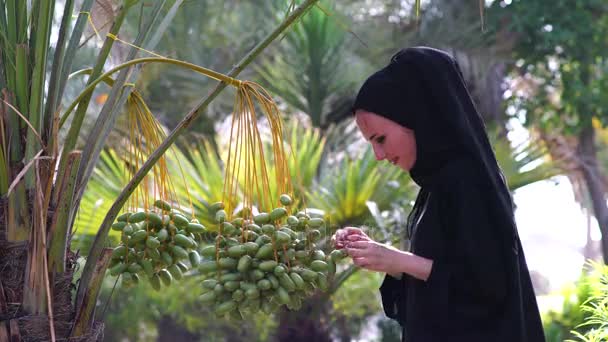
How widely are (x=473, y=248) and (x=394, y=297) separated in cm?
35

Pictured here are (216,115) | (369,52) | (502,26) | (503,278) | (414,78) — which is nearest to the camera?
(503,278)

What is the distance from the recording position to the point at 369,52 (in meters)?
6.63

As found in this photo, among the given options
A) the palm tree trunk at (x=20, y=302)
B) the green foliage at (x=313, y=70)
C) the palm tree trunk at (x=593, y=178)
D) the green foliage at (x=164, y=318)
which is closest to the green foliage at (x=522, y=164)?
the green foliage at (x=313, y=70)

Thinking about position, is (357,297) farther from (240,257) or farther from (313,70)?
(240,257)

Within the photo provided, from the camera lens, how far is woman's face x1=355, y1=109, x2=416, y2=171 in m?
1.88

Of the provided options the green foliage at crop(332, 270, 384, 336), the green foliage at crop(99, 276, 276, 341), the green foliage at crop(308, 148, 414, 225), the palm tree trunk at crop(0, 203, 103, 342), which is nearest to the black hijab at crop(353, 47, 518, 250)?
the palm tree trunk at crop(0, 203, 103, 342)

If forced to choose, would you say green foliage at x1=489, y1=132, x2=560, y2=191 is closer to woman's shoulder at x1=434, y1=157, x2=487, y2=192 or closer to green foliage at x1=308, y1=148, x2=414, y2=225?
green foliage at x1=308, y1=148, x2=414, y2=225

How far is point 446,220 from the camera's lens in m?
1.82

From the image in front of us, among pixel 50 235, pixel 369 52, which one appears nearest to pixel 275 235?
pixel 50 235

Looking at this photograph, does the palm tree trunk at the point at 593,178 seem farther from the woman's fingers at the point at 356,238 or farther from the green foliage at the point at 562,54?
the woman's fingers at the point at 356,238

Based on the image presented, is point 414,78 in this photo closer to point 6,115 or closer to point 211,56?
point 6,115

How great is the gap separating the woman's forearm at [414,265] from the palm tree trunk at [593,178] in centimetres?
575

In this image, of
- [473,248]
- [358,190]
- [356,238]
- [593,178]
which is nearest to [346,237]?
[356,238]

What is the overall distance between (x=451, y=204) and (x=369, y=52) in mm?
4911
